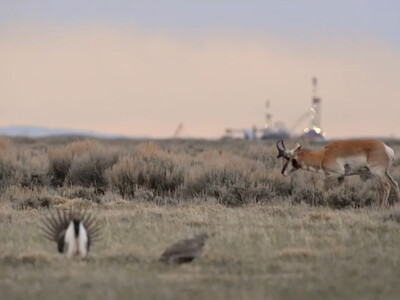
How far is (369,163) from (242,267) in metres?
11.1

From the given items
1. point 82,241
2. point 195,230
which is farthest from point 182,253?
point 195,230

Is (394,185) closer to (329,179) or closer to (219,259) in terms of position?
(329,179)

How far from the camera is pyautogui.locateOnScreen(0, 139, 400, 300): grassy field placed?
10.9m

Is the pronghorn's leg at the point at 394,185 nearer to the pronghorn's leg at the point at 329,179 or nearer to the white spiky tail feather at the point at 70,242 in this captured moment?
the pronghorn's leg at the point at 329,179

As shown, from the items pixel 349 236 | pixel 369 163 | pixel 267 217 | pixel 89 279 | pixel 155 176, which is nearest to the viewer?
pixel 89 279

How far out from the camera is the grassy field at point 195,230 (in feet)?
35.9

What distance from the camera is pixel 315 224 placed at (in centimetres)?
1731

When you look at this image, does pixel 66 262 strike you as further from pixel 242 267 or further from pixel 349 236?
pixel 349 236

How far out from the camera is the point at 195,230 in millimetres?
16281

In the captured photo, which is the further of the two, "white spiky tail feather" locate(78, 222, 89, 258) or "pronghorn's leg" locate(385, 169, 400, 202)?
"pronghorn's leg" locate(385, 169, 400, 202)

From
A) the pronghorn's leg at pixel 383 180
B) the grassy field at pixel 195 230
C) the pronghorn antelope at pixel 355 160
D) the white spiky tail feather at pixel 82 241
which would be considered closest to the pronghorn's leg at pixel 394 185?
the pronghorn antelope at pixel 355 160

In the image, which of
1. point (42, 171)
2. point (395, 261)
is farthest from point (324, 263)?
point (42, 171)

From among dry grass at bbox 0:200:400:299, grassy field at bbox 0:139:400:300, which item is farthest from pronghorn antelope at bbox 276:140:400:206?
dry grass at bbox 0:200:400:299

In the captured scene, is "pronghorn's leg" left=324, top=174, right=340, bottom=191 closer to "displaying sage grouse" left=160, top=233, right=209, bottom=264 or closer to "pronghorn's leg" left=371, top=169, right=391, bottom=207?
A: "pronghorn's leg" left=371, top=169, right=391, bottom=207
